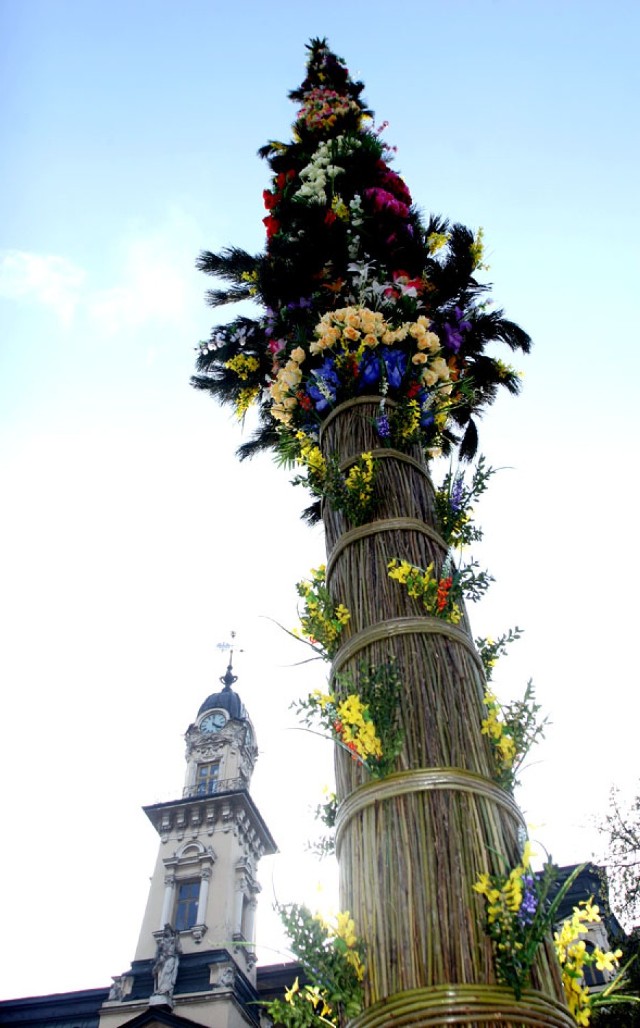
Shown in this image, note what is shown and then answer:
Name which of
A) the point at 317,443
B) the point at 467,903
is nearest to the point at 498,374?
the point at 317,443

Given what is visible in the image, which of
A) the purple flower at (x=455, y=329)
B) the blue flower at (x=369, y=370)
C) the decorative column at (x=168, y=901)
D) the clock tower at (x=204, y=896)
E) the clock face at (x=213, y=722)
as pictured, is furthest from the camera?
the clock face at (x=213, y=722)

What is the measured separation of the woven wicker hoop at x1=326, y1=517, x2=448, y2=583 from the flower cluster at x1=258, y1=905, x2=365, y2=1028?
1.53 metres

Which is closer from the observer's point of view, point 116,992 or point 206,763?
point 116,992

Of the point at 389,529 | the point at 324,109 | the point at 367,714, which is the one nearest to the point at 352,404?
the point at 389,529

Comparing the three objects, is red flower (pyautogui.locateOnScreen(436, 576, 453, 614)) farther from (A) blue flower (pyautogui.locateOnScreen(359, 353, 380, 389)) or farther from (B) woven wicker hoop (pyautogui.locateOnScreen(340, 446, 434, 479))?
Answer: (A) blue flower (pyautogui.locateOnScreen(359, 353, 380, 389))

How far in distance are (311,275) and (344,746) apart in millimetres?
3446

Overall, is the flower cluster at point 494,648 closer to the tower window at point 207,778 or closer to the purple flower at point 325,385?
the purple flower at point 325,385

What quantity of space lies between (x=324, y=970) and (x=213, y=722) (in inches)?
1358

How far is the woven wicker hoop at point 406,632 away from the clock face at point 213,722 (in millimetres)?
33257

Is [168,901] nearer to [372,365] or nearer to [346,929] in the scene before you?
[372,365]

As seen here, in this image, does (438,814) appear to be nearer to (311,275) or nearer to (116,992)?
(311,275)

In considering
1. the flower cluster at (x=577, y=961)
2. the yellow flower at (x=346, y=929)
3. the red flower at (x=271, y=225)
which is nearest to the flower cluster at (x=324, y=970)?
the yellow flower at (x=346, y=929)

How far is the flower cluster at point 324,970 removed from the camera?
1.93m

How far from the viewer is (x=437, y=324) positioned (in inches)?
191
